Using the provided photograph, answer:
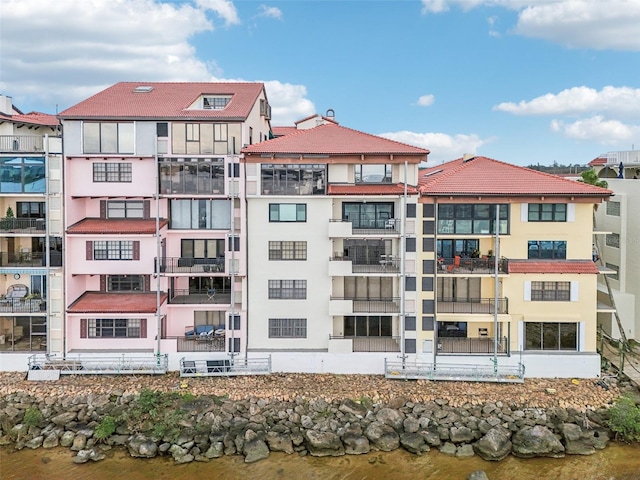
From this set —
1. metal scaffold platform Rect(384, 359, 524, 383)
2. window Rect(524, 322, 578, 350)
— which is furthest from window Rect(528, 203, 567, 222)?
metal scaffold platform Rect(384, 359, 524, 383)

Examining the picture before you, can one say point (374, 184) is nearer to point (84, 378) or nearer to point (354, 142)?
point (354, 142)

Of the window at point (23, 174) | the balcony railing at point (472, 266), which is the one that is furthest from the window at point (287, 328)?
the window at point (23, 174)

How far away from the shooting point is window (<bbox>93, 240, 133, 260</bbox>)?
30.3 meters

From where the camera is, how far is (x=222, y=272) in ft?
98.7

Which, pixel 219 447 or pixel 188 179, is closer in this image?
pixel 219 447

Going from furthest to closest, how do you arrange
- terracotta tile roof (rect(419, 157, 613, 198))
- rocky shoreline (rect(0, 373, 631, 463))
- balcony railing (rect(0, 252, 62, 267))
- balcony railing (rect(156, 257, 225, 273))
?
balcony railing (rect(156, 257, 225, 273)), balcony railing (rect(0, 252, 62, 267)), terracotta tile roof (rect(419, 157, 613, 198)), rocky shoreline (rect(0, 373, 631, 463))

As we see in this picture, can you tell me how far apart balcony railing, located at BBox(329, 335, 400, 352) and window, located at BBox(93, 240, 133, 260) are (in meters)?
11.9

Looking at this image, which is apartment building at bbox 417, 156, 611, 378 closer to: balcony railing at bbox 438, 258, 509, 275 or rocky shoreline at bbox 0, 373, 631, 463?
balcony railing at bbox 438, 258, 509, 275

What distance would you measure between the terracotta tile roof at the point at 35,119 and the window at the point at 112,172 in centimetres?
537

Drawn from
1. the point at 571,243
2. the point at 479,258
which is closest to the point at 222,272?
the point at 479,258

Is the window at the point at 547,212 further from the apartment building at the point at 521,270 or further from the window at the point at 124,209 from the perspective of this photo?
the window at the point at 124,209

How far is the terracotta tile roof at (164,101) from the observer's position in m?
29.5

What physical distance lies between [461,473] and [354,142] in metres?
16.8

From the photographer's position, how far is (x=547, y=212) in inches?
1173
